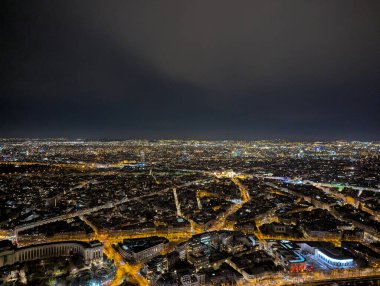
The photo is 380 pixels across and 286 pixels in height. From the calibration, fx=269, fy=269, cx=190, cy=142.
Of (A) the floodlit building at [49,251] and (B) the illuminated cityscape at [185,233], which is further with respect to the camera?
(A) the floodlit building at [49,251]

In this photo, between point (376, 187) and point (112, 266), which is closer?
point (112, 266)

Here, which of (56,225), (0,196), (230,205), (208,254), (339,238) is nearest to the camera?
(208,254)

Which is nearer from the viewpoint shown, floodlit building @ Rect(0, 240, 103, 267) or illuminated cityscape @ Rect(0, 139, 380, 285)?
illuminated cityscape @ Rect(0, 139, 380, 285)

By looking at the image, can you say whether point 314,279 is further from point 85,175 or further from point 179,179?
point 85,175

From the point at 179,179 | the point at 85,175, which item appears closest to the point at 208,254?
the point at 179,179

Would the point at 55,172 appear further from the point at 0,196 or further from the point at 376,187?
the point at 376,187

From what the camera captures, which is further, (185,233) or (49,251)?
(185,233)

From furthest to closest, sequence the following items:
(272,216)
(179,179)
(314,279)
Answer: (179,179) < (272,216) < (314,279)

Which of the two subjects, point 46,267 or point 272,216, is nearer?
point 46,267

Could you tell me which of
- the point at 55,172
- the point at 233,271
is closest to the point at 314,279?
the point at 233,271
